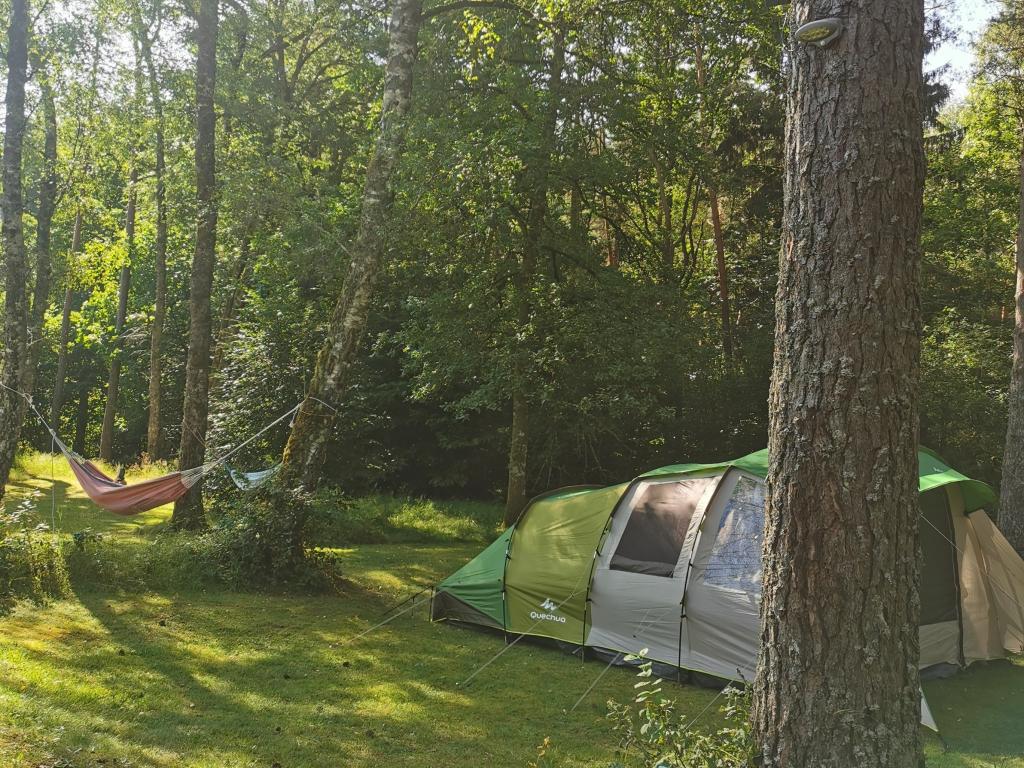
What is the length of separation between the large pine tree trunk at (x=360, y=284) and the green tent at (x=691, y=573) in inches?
84.3

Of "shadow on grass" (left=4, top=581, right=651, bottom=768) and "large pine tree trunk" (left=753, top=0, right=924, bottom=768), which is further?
"shadow on grass" (left=4, top=581, right=651, bottom=768)

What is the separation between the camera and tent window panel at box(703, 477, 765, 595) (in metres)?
5.62

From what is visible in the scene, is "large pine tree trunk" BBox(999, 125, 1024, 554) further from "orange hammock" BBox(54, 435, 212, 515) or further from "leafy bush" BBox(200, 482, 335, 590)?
"orange hammock" BBox(54, 435, 212, 515)

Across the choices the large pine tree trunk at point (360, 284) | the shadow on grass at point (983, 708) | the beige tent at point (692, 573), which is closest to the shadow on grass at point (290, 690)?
the beige tent at point (692, 573)

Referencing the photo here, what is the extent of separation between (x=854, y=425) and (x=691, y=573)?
11.3 ft

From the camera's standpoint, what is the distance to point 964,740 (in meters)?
4.78

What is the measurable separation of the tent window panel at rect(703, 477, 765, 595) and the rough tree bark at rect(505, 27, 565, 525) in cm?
547

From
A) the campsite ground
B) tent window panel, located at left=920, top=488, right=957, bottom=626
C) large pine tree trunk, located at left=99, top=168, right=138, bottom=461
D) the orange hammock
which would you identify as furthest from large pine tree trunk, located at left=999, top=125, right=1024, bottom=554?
large pine tree trunk, located at left=99, top=168, right=138, bottom=461

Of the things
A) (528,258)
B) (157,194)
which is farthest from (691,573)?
(157,194)

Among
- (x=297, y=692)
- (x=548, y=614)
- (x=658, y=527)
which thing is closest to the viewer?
(x=297, y=692)

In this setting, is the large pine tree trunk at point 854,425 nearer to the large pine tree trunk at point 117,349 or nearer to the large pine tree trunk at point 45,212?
the large pine tree trunk at point 45,212

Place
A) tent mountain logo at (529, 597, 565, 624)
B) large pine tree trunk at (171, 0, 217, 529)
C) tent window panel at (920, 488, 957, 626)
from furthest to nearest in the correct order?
1. large pine tree trunk at (171, 0, 217, 529)
2. tent mountain logo at (529, 597, 565, 624)
3. tent window panel at (920, 488, 957, 626)

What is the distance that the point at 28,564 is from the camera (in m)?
6.80

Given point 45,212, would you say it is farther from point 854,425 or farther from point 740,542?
point 854,425
